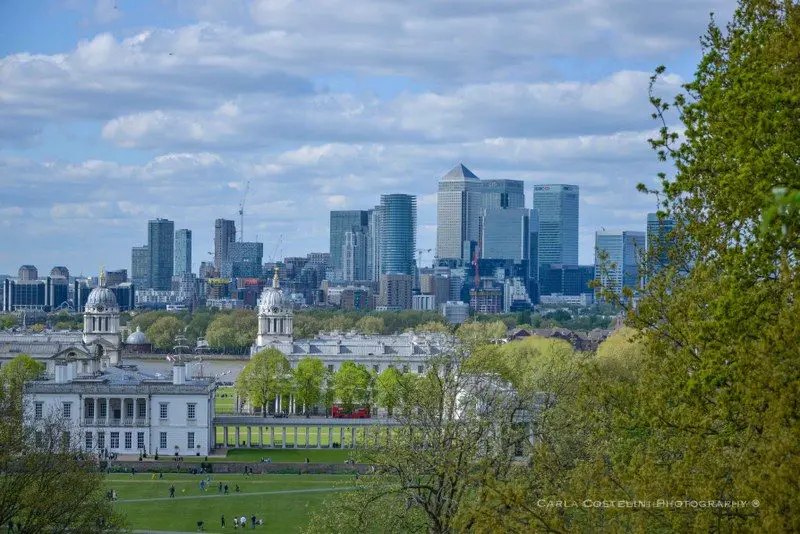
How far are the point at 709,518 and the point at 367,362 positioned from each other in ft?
347

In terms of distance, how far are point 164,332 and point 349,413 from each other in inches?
4054

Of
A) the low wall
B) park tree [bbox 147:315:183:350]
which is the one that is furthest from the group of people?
park tree [bbox 147:315:183:350]

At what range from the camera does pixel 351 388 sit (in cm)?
9344

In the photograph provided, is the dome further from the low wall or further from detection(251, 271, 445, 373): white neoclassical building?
the low wall

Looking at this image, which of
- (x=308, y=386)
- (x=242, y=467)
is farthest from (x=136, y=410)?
(x=308, y=386)

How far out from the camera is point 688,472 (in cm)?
1930

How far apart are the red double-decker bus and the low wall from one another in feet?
57.0

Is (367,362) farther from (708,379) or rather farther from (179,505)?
(708,379)

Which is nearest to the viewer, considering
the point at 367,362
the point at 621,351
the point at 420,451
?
the point at 420,451

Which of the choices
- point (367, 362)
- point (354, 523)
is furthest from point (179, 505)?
point (367, 362)

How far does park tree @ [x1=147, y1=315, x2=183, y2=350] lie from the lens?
614 feet

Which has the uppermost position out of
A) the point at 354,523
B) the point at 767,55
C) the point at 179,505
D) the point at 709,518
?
the point at 767,55

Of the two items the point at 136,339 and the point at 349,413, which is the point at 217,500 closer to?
the point at 349,413

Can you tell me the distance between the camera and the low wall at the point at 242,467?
2798 inches
